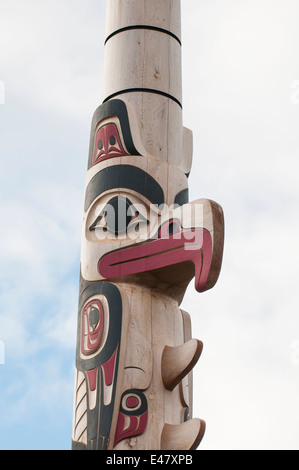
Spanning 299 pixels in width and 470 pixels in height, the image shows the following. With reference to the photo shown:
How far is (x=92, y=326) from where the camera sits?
481cm

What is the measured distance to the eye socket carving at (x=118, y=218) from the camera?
16.7ft

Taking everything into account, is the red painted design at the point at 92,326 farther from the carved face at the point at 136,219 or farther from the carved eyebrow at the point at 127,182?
the carved eyebrow at the point at 127,182

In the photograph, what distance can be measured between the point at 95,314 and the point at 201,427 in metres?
0.99

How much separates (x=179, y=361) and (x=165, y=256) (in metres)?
0.67

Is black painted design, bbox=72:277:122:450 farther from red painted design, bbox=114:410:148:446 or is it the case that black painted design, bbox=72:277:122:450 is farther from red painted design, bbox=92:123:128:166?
red painted design, bbox=92:123:128:166

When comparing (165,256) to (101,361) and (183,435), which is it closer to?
(101,361)

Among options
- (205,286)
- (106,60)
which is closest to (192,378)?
(205,286)

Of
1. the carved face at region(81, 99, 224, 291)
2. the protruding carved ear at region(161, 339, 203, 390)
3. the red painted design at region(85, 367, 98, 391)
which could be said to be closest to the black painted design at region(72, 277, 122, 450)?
the red painted design at region(85, 367, 98, 391)

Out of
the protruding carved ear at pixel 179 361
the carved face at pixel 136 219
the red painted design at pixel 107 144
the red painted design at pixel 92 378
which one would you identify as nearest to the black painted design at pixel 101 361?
the red painted design at pixel 92 378

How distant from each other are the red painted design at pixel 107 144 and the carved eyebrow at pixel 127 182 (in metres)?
0.13

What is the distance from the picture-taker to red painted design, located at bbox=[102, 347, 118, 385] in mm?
4562

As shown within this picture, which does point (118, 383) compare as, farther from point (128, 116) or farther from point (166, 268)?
point (128, 116)
